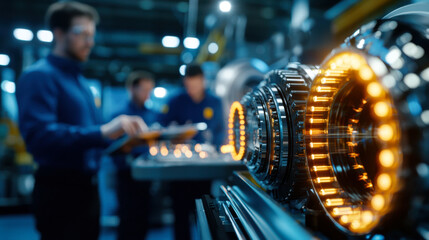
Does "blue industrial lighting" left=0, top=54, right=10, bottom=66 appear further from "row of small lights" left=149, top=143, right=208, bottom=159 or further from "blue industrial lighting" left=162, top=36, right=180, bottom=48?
"row of small lights" left=149, top=143, right=208, bottom=159

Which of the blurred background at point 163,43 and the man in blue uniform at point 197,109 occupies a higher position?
the blurred background at point 163,43

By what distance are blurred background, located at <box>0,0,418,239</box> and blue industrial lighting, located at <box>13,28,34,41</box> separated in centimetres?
2

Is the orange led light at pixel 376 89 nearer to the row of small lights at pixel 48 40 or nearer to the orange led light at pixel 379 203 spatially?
the orange led light at pixel 379 203

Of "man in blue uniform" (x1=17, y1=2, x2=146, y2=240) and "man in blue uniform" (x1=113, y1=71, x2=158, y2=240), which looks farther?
"man in blue uniform" (x1=113, y1=71, x2=158, y2=240)

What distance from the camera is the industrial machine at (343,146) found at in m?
0.37

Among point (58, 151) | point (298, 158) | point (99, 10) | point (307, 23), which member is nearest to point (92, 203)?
point (58, 151)

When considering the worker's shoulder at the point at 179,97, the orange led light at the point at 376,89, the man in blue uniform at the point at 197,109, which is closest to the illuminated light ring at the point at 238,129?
the orange led light at the point at 376,89

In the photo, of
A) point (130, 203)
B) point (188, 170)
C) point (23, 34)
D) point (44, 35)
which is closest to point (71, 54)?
point (188, 170)

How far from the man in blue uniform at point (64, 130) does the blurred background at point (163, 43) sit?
1282 millimetres

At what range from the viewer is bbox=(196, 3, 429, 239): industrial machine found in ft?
1.23

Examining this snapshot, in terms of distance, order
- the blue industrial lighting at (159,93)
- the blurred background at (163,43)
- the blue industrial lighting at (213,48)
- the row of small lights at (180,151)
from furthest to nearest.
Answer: the blue industrial lighting at (159,93)
the blue industrial lighting at (213,48)
the blurred background at (163,43)
the row of small lights at (180,151)

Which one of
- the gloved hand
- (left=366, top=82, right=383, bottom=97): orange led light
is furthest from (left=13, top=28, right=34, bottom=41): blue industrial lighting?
(left=366, top=82, right=383, bottom=97): orange led light

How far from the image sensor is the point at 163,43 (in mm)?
5969

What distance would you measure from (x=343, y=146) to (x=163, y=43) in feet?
18.8
